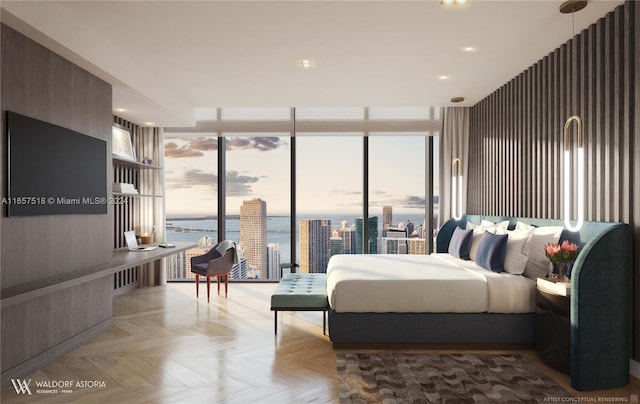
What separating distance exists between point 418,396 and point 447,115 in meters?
4.27

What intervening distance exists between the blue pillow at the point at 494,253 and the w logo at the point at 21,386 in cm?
356

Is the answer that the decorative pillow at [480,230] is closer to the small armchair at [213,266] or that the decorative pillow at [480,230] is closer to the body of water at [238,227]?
the body of water at [238,227]

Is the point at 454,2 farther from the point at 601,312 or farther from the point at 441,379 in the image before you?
the point at 441,379

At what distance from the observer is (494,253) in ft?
12.0

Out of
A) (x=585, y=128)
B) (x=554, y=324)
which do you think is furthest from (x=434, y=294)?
(x=585, y=128)

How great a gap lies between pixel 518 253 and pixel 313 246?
3.14m

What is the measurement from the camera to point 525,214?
169 inches

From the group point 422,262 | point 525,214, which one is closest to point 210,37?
point 422,262

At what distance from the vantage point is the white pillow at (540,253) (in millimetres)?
3506

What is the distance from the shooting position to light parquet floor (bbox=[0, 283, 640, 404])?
261cm

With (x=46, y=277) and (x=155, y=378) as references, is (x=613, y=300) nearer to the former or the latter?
(x=155, y=378)

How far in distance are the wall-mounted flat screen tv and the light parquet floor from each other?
116cm

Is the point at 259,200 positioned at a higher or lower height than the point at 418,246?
higher

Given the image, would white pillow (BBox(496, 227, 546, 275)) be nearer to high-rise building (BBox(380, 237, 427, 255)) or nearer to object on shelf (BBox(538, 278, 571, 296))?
object on shelf (BBox(538, 278, 571, 296))
